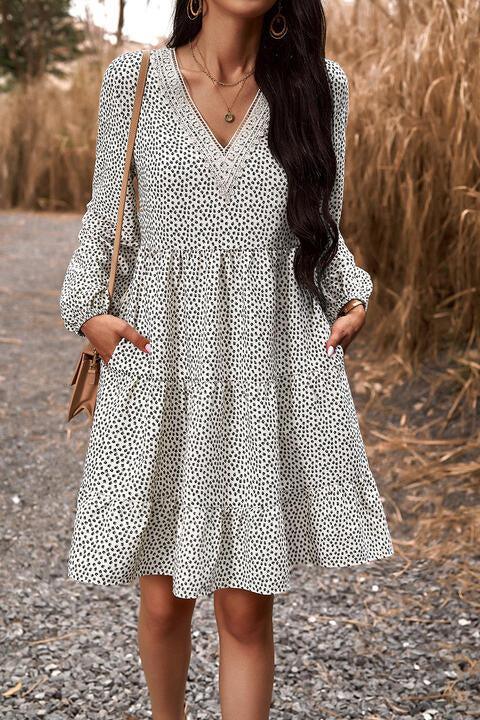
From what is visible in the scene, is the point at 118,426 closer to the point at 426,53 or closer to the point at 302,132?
the point at 302,132

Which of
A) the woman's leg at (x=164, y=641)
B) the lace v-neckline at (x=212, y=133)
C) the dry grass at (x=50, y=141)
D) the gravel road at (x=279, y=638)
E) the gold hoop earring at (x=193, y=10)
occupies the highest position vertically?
the gold hoop earring at (x=193, y=10)

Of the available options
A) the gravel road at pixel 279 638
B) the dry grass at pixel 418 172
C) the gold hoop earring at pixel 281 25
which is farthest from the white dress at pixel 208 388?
the dry grass at pixel 418 172

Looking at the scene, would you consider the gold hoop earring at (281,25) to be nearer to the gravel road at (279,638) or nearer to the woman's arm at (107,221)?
the woman's arm at (107,221)

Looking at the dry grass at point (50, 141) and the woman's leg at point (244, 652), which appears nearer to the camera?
→ the woman's leg at point (244, 652)

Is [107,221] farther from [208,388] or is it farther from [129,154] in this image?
[208,388]

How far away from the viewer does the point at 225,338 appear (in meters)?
1.79

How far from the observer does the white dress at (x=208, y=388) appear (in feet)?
5.80

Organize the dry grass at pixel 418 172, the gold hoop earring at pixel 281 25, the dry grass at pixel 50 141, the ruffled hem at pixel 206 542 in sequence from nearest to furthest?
the ruffled hem at pixel 206 542 → the gold hoop earring at pixel 281 25 → the dry grass at pixel 418 172 → the dry grass at pixel 50 141

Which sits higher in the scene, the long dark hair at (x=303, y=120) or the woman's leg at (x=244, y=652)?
the long dark hair at (x=303, y=120)

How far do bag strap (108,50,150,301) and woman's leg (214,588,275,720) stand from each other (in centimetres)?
60

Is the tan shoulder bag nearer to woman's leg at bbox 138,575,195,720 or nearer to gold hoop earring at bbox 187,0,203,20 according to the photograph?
gold hoop earring at bbox 187,0,203,20

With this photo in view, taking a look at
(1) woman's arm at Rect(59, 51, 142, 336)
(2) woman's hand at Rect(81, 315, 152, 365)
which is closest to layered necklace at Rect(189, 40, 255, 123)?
(1) woman's arm at Rect(59, 51, 142, 336)

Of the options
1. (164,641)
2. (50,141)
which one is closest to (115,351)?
(164,641)

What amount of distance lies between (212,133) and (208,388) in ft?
1.46
